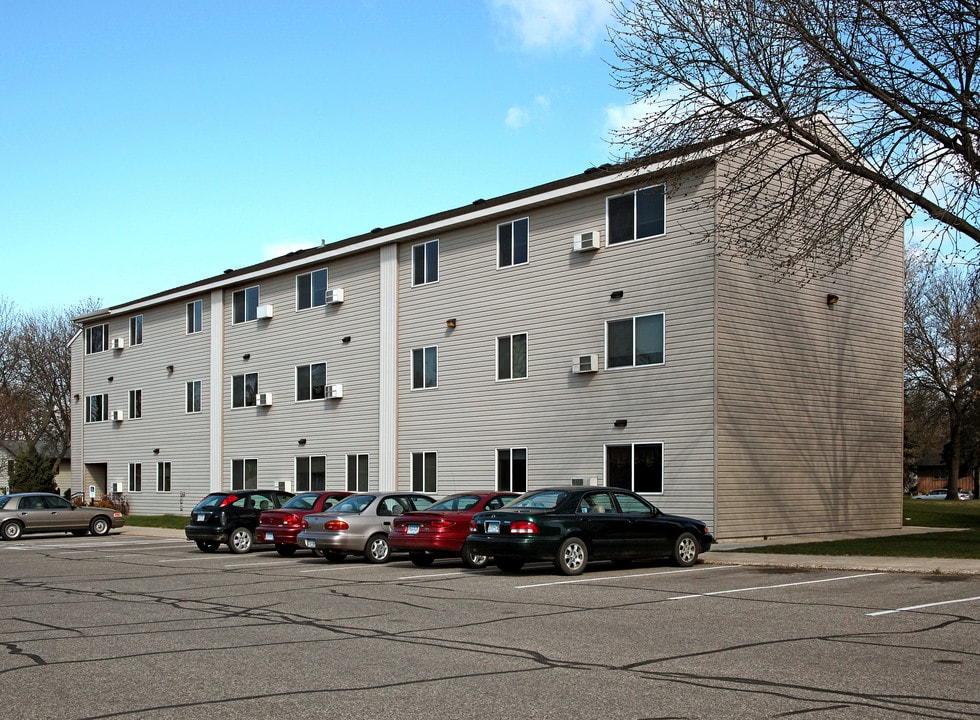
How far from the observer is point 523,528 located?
16.9 m

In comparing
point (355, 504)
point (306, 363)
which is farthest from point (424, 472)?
point (355, 504)

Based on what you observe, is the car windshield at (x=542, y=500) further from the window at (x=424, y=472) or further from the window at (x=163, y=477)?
the window at (x=163, y=477)

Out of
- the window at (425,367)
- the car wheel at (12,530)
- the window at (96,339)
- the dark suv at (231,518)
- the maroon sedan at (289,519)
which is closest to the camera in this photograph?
the maroon sedan at (289,519)

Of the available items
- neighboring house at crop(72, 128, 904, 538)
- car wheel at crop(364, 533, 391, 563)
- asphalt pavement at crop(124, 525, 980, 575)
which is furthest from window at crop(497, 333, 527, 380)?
car wheel at crop(364, 533, 391, 563)

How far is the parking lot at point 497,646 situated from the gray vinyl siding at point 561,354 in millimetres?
8394

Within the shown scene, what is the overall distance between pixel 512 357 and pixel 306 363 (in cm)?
1026

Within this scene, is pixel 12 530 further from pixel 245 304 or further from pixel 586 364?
pixel 586 364

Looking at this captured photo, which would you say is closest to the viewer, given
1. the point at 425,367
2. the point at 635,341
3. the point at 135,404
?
the point at 635,341

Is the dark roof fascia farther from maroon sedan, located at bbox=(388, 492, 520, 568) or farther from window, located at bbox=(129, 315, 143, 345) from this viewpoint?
maroon sedan, located at bbox=(388, 492, 520, 568)

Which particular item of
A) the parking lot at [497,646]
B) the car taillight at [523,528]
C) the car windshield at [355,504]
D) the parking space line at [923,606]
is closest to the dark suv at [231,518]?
the car windshield at [355,504]

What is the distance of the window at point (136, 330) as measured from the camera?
4700 cm

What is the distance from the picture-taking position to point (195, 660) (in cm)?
944

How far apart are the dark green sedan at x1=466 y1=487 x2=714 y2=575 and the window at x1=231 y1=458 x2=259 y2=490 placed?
74.1ft

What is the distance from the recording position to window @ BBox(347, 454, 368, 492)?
34312 millimetres
